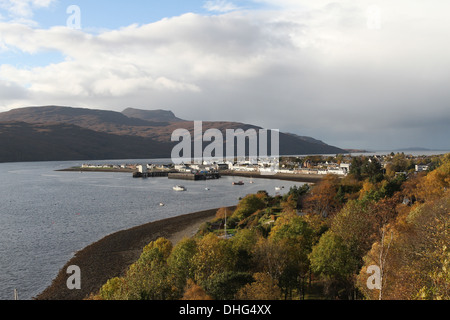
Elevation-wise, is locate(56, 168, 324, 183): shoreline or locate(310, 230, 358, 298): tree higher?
locate(310, 230, 358, 298): tree

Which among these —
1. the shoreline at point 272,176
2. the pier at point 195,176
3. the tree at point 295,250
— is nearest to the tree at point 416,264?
the tree at point 295,250

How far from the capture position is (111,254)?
22.2 metres

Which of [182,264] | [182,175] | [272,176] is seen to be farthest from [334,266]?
[182,175]

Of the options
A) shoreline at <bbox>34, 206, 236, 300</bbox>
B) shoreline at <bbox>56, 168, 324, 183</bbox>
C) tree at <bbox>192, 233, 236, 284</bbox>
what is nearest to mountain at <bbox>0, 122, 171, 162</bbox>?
shoreline at <bbox>56, 168, 324, 183</bbox>

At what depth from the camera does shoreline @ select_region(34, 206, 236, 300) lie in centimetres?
1686

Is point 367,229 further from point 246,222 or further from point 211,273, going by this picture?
point 246,222

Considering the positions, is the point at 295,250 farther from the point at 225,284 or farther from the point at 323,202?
the point at 323,202

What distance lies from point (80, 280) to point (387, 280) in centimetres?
1531

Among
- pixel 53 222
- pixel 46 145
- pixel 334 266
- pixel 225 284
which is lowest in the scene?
pixel 53 222

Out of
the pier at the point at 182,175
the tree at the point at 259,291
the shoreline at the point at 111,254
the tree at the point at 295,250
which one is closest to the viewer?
the tree at the point at 259,291

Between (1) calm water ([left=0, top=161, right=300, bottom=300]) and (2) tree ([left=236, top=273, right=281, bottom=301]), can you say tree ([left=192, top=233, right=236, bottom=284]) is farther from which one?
(1) calm water ([left=0, top=161, right=300, bottom=300])

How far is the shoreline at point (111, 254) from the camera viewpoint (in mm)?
16859

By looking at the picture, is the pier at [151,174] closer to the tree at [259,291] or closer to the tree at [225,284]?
the tree at [225,284]

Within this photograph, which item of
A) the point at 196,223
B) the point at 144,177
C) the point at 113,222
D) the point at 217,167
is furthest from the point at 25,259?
the point at 217,167
